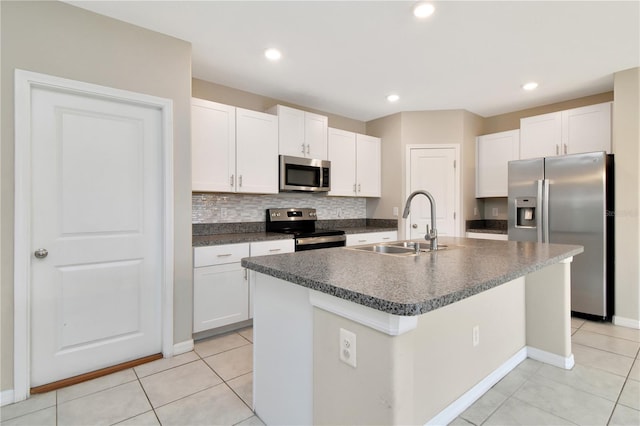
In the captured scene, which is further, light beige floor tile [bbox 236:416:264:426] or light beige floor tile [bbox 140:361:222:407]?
light beige floor tile [bbox 140:361:222:407]

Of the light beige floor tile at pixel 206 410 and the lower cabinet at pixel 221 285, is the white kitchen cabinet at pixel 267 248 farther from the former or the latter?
the light beige floor tile at pixel 206 410

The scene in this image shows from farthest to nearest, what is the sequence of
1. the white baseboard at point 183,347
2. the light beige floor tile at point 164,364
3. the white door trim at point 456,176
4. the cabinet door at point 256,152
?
the white door trim at point 456,176, the cabinet door at point 256,152, the white baseboard at point 183,347, the light beige floor tile at point 164,364

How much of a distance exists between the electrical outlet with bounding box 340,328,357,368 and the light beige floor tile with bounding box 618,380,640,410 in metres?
1.82

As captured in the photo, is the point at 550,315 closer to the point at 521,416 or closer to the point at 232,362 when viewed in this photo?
the point at 521,416

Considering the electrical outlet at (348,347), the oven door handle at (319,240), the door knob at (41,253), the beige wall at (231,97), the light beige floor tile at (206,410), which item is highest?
the beige wall at (231,97)

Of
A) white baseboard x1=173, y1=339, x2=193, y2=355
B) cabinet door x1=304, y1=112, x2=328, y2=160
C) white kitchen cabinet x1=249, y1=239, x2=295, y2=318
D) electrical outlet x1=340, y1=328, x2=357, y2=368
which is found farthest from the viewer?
cabinet door x1=304, y1=112, x2=328, y2=160

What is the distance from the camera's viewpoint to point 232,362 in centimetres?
237

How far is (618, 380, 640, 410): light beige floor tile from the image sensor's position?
1.80m

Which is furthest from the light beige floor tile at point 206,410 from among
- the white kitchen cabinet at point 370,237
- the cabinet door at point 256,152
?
the white kitchen cabinet at point 370,237

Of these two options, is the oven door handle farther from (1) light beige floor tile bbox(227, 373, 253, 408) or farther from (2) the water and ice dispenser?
(2) the water and ice dispenser

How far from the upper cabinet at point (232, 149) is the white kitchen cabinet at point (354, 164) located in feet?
3.03

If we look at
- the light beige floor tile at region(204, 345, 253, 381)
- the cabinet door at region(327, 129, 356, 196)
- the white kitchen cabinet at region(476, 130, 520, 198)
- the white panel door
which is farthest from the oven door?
the white kitchen cabinet at region(476, 130, 520, 198)

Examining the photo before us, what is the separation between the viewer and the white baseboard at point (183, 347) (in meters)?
2.48

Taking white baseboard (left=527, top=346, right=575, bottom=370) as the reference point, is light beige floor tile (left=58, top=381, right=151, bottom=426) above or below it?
below
